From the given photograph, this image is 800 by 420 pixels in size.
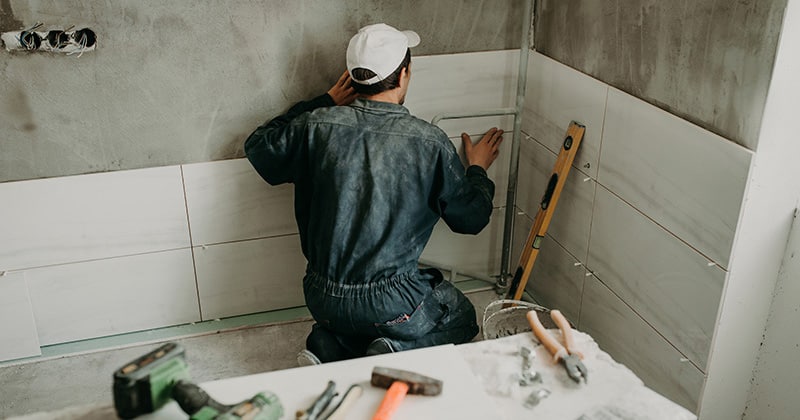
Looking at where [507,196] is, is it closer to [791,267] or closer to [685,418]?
[791,267]

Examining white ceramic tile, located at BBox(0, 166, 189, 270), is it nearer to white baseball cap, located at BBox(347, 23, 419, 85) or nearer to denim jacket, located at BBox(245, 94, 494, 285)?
denim jacket, located at BBox(245, 94, 494, 285)

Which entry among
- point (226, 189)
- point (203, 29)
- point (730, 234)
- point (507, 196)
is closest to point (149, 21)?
point (203, 29)

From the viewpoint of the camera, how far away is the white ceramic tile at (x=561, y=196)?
2619 mm

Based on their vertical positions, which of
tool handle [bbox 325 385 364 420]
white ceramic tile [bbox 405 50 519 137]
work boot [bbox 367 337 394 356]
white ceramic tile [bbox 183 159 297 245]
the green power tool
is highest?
white ceramic tile [bbox 405 50 519 137]

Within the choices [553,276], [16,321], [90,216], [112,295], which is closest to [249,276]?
[112,295]

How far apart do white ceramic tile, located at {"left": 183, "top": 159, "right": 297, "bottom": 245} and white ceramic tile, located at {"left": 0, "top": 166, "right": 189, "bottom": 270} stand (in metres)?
0.05

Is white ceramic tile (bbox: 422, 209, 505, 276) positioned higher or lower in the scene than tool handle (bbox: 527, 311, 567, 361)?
lower

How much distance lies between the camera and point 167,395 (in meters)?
1.31

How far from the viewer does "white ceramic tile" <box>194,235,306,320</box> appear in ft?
9.27

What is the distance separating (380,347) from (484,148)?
1028 millimetres

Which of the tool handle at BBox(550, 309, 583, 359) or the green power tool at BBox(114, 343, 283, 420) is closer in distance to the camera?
the green power tool at BBox(114, 343, 283, 420)

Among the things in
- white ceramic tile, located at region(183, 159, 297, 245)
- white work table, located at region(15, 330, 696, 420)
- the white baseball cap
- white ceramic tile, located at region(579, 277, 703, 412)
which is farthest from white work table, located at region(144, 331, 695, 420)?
white ceramic tile, located at region(183, 159, 297, 245)

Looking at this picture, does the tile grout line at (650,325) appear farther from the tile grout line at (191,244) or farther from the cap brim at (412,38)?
the tile grout line at (191,244)

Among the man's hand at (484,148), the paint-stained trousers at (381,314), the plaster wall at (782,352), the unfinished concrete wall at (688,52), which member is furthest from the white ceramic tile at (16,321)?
the plaster wall at (782,352)
